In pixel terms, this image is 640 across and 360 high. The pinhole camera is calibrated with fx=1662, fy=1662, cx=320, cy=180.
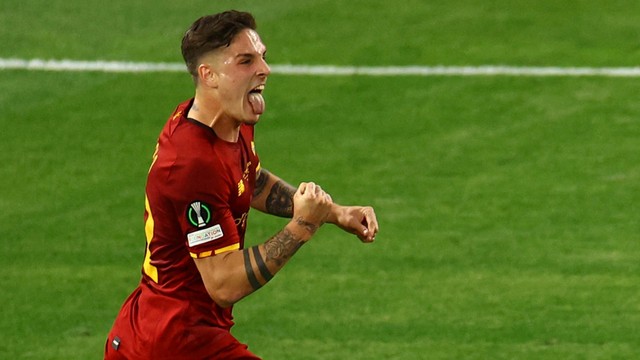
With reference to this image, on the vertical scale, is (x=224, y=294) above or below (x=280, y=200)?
above

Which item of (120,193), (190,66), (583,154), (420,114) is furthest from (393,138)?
(190,66)

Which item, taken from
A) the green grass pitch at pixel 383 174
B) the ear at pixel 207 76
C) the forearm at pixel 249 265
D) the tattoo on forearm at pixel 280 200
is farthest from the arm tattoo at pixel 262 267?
the green grass pitch at pixel 383 174

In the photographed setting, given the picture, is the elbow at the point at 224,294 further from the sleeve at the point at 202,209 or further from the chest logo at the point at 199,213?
the chest logo at the point at 199,213

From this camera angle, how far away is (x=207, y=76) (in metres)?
7.16

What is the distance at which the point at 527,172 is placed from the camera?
13.0m

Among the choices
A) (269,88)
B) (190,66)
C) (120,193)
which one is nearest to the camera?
(190,66)

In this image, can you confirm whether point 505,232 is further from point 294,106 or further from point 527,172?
point 294,106

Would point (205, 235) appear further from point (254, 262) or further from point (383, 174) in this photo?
point (383, 174)

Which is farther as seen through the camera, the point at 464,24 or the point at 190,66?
the point at 464,24

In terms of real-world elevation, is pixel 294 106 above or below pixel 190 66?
below

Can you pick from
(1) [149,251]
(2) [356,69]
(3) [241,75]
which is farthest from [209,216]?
(2) [356,69]

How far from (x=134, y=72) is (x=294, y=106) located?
1.86 metres

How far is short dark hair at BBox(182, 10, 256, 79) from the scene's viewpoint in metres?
7.10

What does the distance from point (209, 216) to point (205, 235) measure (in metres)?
0.08
